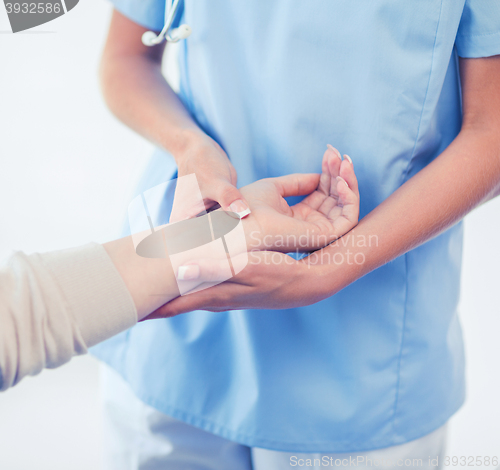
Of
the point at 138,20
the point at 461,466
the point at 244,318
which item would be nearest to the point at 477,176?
the point at 244,318

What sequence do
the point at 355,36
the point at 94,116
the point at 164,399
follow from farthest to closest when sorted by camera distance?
the point at 94,116 → the point at 164,399 → the point at 355,36

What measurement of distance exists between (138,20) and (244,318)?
53cm

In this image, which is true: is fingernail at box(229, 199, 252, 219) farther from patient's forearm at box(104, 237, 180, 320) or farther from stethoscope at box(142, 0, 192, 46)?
stethoscope at box(142, 0, 192, 46)

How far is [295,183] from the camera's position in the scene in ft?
2.17

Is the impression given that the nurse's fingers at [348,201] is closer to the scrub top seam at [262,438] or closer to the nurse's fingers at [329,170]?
the nurse's fingers at [329,170]

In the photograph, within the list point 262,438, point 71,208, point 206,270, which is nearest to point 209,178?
point 206,270

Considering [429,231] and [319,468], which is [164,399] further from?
[429,231]

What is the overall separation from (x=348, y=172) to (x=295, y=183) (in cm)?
8

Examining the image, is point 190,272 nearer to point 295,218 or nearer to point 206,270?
point 206,270

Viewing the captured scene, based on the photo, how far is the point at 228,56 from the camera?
27.0 inches

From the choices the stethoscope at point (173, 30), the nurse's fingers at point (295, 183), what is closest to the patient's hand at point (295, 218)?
the nurse's fingers at point (295, 183)

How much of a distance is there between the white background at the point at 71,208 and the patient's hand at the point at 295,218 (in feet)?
2.49

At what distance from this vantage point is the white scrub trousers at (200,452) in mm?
692

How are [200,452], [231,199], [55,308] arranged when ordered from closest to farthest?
[55,308] → [231,199] → [200,452]
